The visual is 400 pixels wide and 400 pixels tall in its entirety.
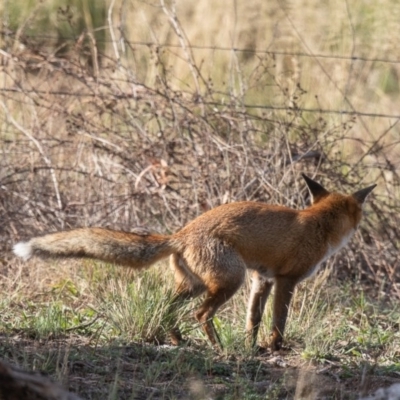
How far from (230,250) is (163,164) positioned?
217cm

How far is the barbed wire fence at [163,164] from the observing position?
8.25 metres

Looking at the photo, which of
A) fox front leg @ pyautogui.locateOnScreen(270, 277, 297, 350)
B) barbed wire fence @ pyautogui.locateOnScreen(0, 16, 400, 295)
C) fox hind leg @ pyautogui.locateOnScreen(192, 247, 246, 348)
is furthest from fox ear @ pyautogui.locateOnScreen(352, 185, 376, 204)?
fox hind leg @ pyautogui.locateOnScreen(192, 247, 246, 348)

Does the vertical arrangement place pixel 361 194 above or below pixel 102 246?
above

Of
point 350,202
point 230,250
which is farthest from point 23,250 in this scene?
point 350,202

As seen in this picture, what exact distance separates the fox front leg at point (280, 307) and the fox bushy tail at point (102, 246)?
861 mm

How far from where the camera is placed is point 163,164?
8.32 meters

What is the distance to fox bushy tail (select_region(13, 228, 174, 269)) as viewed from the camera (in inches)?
233

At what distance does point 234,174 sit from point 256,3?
5842mm

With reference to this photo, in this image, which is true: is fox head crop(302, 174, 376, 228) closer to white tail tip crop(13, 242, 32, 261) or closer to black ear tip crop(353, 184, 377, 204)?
black ear tip crop(353, 184, 377, 204)

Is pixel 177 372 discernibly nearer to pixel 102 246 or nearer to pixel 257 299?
pixel 102 246

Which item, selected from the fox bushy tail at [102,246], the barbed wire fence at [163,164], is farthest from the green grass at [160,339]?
the barbed wire fence at [163,164]

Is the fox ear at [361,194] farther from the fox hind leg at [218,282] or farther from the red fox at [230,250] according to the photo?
the fox hind leg at [218,282]

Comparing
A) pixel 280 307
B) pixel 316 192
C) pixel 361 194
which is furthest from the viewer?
pixel 316 192

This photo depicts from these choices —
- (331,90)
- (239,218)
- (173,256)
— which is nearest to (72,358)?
(173,256)
